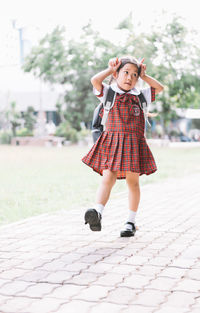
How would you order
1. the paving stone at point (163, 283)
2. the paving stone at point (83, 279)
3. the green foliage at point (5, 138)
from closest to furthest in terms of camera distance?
1. the paving stone at point (163, 283)
2. the paving stone at point (83, 279)
3. the green foliage at point (5, 138)

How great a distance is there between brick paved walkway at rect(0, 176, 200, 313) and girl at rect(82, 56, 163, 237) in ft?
1.53

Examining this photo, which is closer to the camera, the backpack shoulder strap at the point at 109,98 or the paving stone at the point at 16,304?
the paving stone at the point at 16,304

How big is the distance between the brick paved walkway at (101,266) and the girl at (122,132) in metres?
0.47

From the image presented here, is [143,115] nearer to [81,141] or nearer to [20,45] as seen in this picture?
[81,141]

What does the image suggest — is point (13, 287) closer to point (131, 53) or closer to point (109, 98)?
point (109, 98)

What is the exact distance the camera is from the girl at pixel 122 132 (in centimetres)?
448

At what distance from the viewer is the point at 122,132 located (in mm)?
4508

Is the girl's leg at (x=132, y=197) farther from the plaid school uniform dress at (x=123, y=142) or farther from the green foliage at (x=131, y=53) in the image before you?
the green foliage at (x=131, y=53)

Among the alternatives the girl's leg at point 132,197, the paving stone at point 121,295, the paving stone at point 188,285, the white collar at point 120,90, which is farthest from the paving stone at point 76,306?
the white collar at point 120,90

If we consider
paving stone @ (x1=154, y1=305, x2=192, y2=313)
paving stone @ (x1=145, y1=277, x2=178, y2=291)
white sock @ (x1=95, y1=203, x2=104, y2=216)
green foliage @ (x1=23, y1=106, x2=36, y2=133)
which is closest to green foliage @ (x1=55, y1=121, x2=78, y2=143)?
green foliage @ (x1=23, y1=106, x2=36, y2=133)

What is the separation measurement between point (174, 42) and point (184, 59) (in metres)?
1.04

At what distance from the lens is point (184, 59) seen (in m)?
27.2

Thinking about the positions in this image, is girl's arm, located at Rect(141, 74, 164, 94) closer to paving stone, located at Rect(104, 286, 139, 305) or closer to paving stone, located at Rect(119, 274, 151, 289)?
paving stone, located at Rect(119, 274, 151, 289)

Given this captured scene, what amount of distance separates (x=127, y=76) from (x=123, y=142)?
578mm
